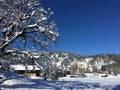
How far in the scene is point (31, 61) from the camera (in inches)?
979

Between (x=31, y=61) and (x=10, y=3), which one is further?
(x=31, y=61)

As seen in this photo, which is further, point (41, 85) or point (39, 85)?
point (41, 85)

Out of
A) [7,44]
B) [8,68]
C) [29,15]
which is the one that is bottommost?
[8,68]

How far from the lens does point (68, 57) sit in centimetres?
2397

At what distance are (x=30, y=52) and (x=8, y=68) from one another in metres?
2.14

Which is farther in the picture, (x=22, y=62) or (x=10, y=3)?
(x=22, y=62)

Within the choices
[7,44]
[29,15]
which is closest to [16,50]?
[7,44]

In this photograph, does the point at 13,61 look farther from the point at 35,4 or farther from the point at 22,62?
the point at 35,4

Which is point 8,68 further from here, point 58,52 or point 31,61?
point 58,52

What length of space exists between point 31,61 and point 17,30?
9.41 feet

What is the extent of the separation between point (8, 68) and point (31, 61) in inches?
78.3

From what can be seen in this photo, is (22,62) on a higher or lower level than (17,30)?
lower

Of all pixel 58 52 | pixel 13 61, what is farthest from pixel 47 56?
pixel 13 61

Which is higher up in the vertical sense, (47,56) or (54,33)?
(54,33)
